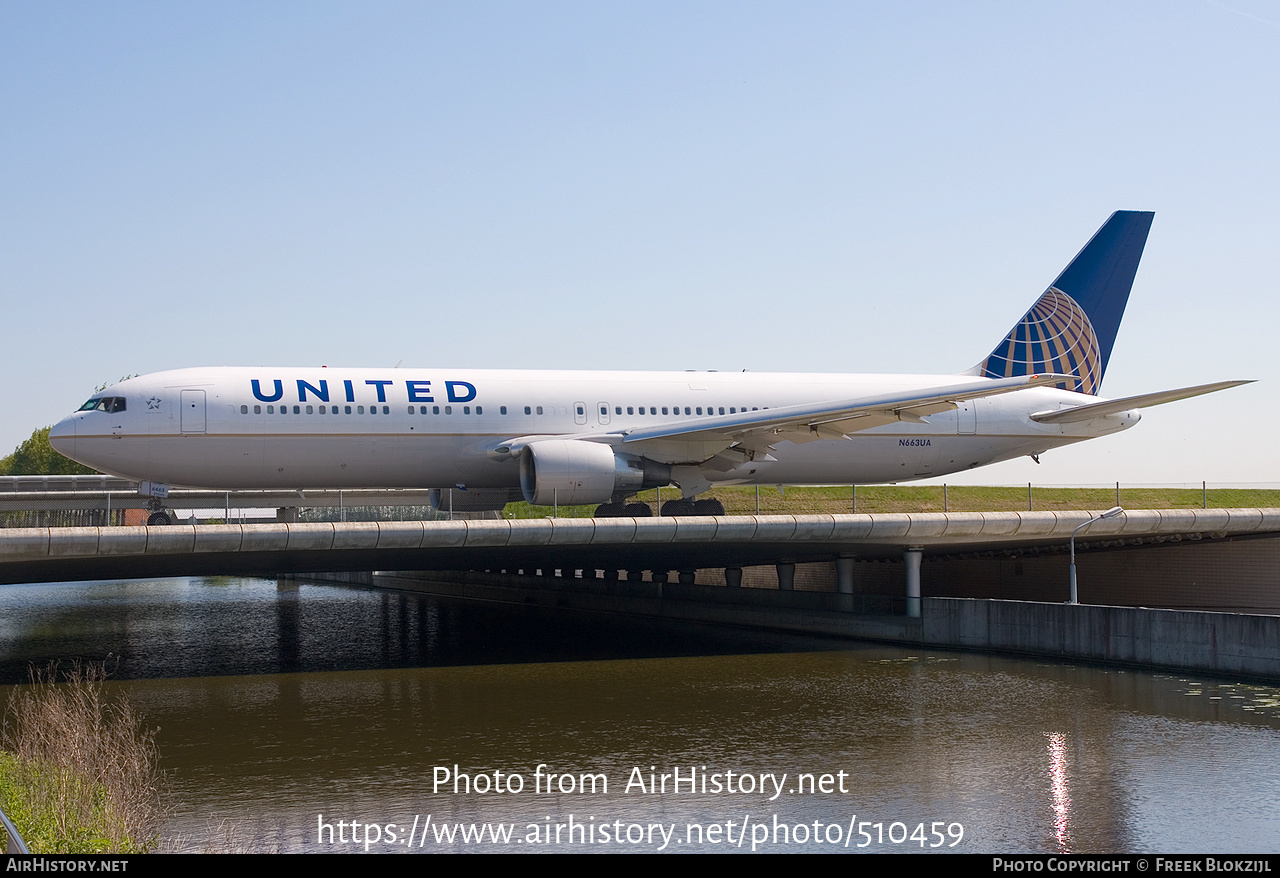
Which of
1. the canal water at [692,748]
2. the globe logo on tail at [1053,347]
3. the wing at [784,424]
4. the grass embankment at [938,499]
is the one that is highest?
the globe logo on tail at [1053,347]

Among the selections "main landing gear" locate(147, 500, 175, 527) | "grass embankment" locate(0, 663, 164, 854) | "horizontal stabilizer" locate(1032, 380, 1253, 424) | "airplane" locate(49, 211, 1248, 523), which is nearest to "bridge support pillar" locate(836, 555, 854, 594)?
"airplane" locate(49, 211, 1248, 523)

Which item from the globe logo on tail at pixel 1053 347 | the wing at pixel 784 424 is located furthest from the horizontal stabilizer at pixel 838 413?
the globe logo on tail at pixel 1053 347

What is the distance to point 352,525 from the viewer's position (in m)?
33.1

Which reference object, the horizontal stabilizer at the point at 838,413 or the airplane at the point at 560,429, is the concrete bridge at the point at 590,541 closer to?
the airplane at the point at 560,429

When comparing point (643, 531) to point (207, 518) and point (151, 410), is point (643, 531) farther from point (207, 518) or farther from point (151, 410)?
point (151, 410)

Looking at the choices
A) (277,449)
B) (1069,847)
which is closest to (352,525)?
(277,449)

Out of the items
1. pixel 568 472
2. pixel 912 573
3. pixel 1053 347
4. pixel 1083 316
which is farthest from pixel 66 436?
pixel 1083 316

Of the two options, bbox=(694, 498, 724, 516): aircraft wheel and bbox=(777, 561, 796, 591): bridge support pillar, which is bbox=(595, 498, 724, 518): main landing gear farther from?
bbox=(777, 561, 796, 591): bridge support pillar

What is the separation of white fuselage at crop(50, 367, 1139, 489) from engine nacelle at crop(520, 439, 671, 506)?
1.65 m

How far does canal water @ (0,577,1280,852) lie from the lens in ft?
58.7

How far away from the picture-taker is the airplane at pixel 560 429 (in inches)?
1332

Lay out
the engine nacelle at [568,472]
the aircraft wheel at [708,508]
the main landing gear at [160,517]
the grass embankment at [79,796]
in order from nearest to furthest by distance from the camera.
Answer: the grass embankment at [79,796] → the main landing gear at [160,517] → the engine nacelle at [568,472] → the aircraft wheel at [708,508]

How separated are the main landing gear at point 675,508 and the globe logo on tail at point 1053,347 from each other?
14.7 m
